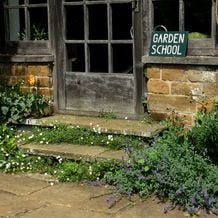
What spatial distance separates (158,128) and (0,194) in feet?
6.15

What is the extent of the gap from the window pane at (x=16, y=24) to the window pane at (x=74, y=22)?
0.71m

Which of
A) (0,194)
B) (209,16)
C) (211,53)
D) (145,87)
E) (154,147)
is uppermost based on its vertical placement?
(209,16)

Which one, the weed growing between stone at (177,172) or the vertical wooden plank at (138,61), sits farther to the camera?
the vertical wooden plank at (138,61)

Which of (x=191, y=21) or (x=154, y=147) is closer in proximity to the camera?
(x=154, y=147)

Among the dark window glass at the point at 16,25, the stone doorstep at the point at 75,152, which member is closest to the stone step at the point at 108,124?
the stone doorstep at the point at 75,152

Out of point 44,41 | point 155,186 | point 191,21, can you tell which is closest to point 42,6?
Result: point 44,41

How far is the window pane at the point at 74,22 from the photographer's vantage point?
678 centimetres

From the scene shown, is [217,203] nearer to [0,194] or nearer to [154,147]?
[154,147]

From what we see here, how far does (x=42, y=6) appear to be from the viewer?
7008 mm

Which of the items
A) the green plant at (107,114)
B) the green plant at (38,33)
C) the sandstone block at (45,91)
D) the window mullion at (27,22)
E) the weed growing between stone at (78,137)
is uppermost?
the window mullion at (27,22)

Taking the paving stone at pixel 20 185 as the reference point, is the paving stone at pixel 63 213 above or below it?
below

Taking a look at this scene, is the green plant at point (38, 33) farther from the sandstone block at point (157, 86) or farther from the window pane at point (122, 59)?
the sandstone block at point (157, 86)

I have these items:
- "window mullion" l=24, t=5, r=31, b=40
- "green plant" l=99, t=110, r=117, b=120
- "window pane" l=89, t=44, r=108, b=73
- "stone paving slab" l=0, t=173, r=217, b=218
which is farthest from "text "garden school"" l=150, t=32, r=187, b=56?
"window mullion" l=24, t=5, r=31, b=40

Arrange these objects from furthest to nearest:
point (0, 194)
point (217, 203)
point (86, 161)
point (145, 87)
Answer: point (145, 87) → point (86, 161) → point (0, 194) → point (217, 203)
